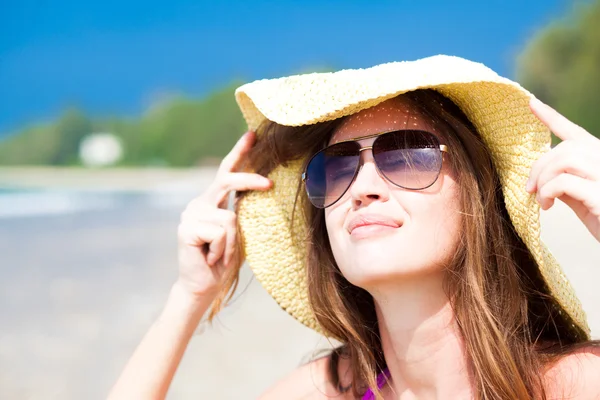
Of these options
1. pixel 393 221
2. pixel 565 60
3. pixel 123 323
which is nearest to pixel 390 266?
pixel 393 221

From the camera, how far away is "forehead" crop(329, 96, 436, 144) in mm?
1808

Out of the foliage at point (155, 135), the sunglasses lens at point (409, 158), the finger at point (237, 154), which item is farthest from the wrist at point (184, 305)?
the foliage at point (155, 135)

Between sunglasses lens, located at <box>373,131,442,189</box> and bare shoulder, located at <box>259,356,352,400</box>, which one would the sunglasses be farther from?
bare shoulder, located at <box>259,356,352,400</box>

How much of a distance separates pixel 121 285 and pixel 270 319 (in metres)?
2.05

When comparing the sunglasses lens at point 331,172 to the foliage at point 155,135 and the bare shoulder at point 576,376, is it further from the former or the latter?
the foliage at point 155,135

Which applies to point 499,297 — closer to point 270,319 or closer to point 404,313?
point 404,313

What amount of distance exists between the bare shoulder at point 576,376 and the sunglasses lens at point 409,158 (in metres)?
0.56

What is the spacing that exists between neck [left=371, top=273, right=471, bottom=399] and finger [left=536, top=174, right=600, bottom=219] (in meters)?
0.44

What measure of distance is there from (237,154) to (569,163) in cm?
109

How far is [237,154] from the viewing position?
2164 millimetres

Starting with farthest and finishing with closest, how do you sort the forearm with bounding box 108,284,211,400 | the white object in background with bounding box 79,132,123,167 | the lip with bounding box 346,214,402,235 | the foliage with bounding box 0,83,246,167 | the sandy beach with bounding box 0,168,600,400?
the white object in background with bounding box 79,132,123,167, the foliage with bounding box 0,83,246,167, the sandy beach with bounding box 0,168,600,400, the forearm with bounding box 108,284,211,400, the lip with bounding box 346,214,402,235

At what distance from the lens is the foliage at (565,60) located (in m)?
24.9

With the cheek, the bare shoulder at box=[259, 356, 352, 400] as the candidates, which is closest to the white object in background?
the bare shoulder at box=[259, 356, 352, 400]

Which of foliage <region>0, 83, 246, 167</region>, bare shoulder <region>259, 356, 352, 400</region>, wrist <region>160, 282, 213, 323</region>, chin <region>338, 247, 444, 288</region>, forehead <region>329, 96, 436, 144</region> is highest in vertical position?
foliage <region>0, 83, 246, 167</region>
